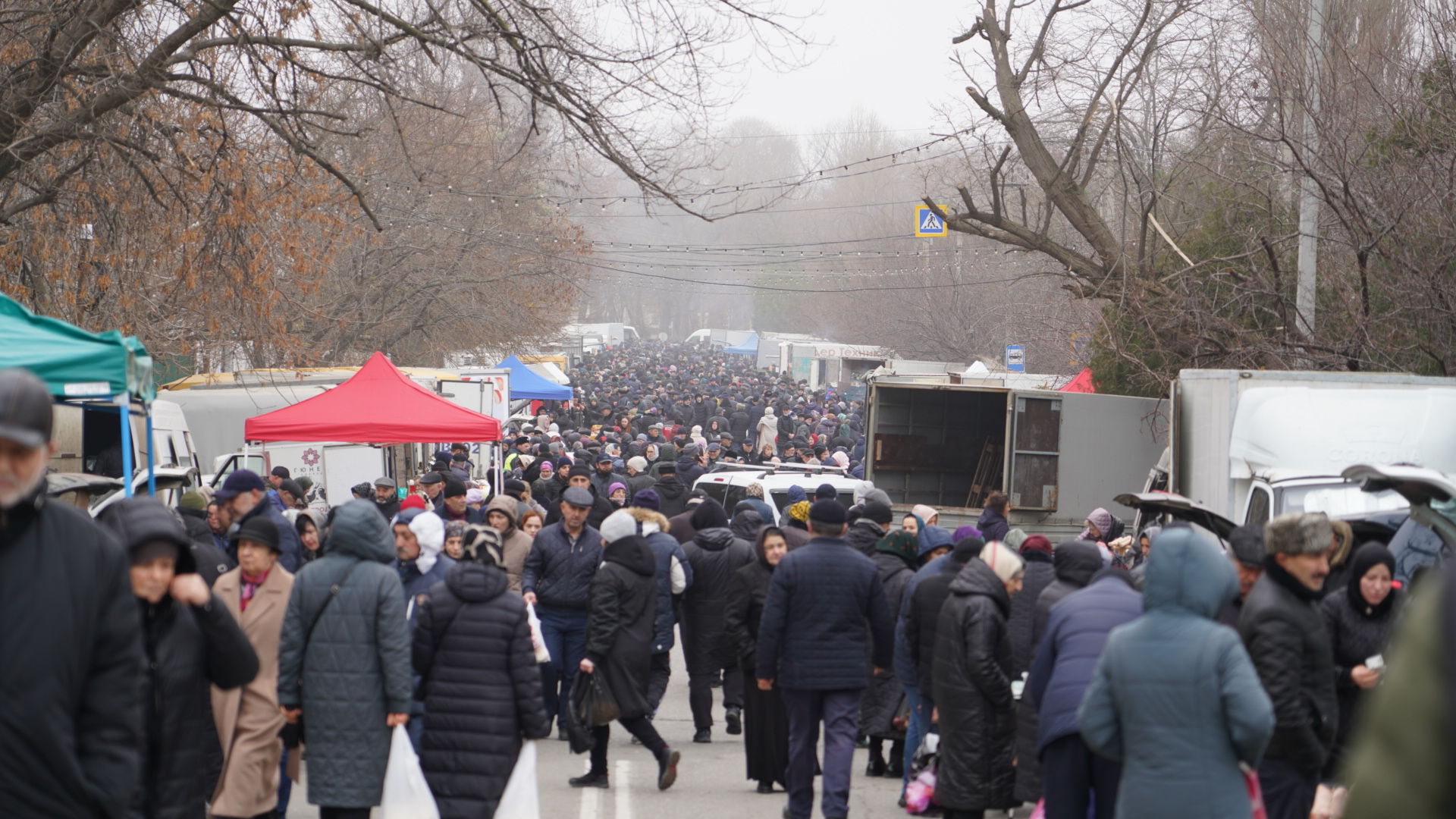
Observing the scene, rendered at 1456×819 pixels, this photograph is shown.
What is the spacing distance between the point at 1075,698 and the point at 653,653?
14.8 ft

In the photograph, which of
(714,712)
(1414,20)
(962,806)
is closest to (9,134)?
(714,712)

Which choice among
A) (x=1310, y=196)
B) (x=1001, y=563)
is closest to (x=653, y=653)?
(x=1001, y=563)

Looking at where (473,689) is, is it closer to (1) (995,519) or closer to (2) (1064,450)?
(1) (995,519)

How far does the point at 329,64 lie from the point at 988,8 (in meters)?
14.1

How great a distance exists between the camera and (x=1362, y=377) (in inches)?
419

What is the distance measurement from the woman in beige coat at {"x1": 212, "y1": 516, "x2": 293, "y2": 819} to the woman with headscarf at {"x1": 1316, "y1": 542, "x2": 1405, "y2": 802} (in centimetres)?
446

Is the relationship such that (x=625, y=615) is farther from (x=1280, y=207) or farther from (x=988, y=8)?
(x=988, y=8)

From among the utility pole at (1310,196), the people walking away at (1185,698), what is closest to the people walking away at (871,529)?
the people walking away at (1185,698)

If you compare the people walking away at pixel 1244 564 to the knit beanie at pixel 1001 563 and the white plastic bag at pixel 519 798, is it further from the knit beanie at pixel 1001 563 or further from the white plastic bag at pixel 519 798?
the white plastic bag at pixel 519 798

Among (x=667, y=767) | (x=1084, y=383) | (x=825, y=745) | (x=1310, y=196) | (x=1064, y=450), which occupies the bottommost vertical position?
(x=667, y=767)

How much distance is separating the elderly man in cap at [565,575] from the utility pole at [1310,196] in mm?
8637

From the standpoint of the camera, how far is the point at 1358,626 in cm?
571

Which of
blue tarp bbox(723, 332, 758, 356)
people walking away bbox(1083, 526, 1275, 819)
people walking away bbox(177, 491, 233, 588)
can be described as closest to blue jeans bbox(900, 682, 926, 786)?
people walking away bbox(1083, 526, 1275, 819)

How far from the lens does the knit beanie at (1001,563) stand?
241 inches
